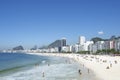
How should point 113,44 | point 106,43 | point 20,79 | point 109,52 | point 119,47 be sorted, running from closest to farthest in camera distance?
1. point 20,79
2. point 109,52
3. point 119,47
4. point 113,44
5. point 106,43

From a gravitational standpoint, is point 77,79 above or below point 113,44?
below

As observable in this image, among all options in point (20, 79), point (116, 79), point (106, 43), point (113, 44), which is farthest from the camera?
point (106, 43)

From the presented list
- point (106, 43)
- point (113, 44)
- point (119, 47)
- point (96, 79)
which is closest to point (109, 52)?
point (119, 47)

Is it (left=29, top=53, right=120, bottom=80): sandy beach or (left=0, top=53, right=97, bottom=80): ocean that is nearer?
(left=29, top=53, right=120, bottom=80): sandy beach

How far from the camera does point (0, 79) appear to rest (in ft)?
119

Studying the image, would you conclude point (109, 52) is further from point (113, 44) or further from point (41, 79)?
point (41, 79)

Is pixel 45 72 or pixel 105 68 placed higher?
pixel 105 68

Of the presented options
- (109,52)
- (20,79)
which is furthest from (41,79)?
(109,52)

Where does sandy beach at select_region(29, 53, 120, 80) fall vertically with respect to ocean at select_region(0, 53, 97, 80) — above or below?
above

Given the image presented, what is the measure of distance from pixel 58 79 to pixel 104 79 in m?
6.80

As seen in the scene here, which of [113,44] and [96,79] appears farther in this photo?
[113,44]

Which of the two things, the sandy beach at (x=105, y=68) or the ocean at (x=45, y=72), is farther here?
the ocean at (x=45, y=72)

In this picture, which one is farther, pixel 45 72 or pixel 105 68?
pixel 105 68

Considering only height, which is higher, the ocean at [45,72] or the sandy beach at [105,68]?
the sandy beach at [105,68]
